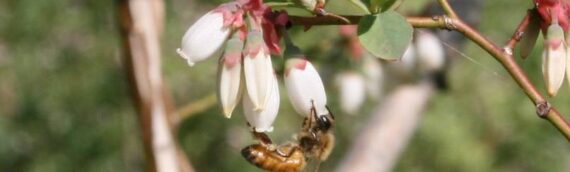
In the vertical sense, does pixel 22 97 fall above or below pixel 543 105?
below

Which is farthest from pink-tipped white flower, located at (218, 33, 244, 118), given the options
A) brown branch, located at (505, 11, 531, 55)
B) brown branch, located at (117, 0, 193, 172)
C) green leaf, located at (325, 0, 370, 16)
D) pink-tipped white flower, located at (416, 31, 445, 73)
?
pink-tipped white flower, located at (416, 31, 445, 73)

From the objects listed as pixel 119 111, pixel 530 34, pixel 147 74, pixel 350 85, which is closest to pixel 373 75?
pixel 350 85

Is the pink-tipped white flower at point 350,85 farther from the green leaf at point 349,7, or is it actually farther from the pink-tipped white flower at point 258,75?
the pink-tipped white flower at point 258,75

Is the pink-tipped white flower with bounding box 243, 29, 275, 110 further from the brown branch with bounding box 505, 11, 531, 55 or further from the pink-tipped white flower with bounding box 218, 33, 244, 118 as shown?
the brown branch with bounding box 505, 11, 531, 55

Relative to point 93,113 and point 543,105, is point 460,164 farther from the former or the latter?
point 543,105

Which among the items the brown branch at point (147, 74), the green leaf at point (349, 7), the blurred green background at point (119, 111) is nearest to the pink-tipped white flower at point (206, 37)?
the green leaf at point (349, 7)

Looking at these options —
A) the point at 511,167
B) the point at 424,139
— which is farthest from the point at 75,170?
the point at 511,167

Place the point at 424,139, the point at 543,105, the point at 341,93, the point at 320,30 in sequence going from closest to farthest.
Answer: the point at 543,105, the point at 320,30, the point at 341,93, the point at 424,139

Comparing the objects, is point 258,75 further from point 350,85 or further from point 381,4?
point 350,85
